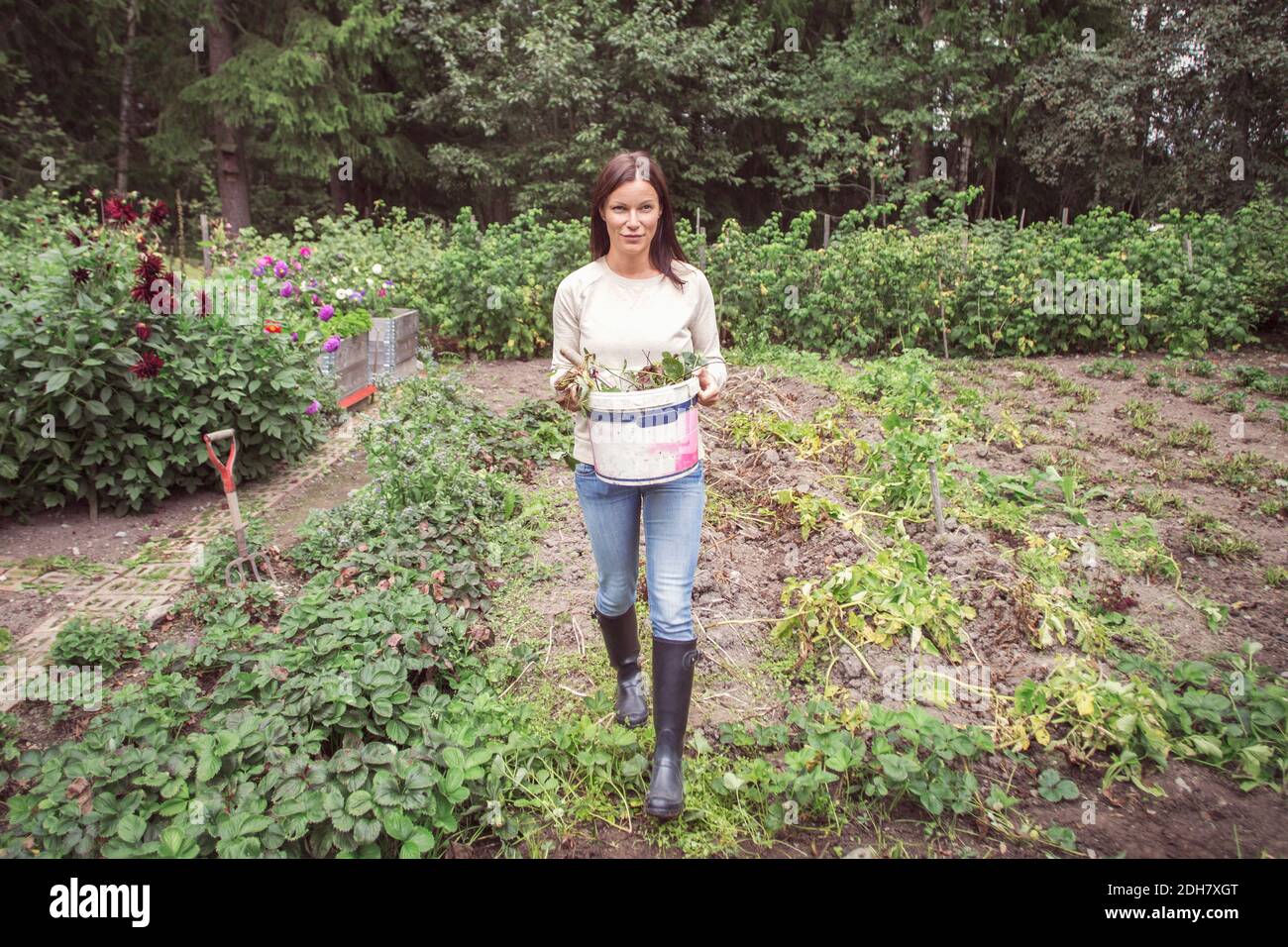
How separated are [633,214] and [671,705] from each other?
139 cm

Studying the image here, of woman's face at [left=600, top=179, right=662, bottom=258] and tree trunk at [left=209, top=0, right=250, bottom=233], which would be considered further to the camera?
tree trunk at [left=209, top=0, right=250, bottom=233]

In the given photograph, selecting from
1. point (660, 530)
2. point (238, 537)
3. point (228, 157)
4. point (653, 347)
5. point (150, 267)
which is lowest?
point (238, 537)

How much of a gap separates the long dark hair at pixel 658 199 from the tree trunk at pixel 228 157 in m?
12.9

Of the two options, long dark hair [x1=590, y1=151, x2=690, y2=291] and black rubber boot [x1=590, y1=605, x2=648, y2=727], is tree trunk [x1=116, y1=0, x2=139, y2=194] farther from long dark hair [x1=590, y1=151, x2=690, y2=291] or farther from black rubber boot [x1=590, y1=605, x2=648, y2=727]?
black rubber boot [x1=590, y1=605, x2=648, y2=727]

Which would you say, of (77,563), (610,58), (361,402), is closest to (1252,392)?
(361,402)

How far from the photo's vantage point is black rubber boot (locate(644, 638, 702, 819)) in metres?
2.32

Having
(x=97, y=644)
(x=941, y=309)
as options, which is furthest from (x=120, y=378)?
(x=941, y=309)

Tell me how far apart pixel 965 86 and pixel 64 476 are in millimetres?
15423

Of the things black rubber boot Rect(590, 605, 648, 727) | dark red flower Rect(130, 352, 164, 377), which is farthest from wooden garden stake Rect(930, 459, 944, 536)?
dark red flower Rect(130, 352, 164, 377)

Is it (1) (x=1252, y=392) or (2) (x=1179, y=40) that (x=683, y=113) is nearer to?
(2) (x=1179, y=40)

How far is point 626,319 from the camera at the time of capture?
2312mm

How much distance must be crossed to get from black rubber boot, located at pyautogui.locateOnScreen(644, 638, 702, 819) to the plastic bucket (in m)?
0.50

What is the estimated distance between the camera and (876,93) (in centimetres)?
1580

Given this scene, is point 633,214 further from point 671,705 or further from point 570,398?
point 671,705
